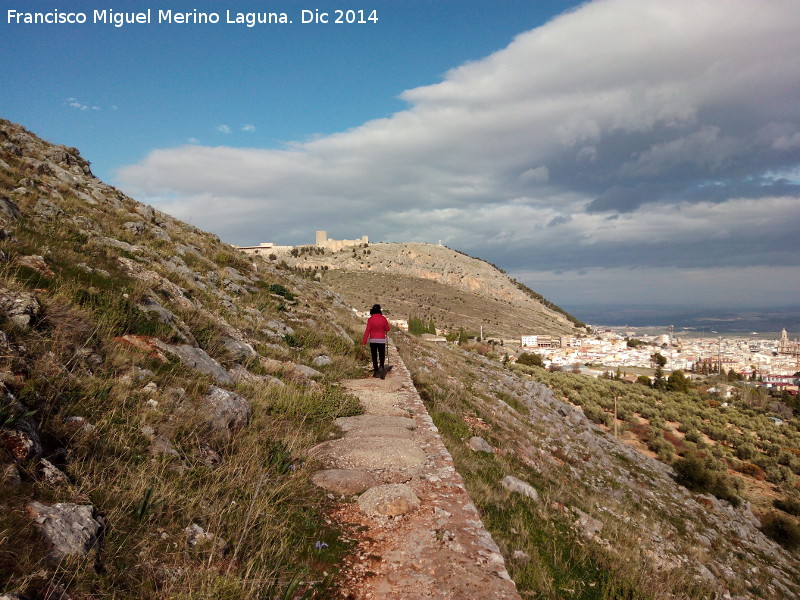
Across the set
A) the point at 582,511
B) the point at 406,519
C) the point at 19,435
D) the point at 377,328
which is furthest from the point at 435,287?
the point at 19,435

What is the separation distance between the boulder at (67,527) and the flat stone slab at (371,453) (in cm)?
294

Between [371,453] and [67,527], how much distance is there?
361cm

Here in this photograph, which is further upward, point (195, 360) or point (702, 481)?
point (195, 360)

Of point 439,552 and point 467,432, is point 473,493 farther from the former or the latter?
point 467,432

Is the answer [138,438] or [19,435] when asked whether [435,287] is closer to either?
[138,438]

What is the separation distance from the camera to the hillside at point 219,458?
2.84 meters

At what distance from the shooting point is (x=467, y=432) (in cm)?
958

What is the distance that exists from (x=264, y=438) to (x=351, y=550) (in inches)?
81.0

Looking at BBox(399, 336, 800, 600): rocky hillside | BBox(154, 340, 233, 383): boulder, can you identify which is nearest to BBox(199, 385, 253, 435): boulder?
BBox(154, 340, 233, 383): boulder

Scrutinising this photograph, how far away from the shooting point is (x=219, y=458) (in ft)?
15.1

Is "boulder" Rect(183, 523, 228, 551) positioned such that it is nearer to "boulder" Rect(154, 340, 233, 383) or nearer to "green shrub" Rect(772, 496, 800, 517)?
"boulder" Rect(154, 340, 233, 383)

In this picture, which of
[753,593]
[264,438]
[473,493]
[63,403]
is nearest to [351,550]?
[264,438]

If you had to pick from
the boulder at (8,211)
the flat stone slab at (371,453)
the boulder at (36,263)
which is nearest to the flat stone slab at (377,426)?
the flat stone slab at (371,453)

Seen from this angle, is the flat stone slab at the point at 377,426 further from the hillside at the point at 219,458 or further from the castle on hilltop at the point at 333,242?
the castle on hilltop at the point at 333,242
